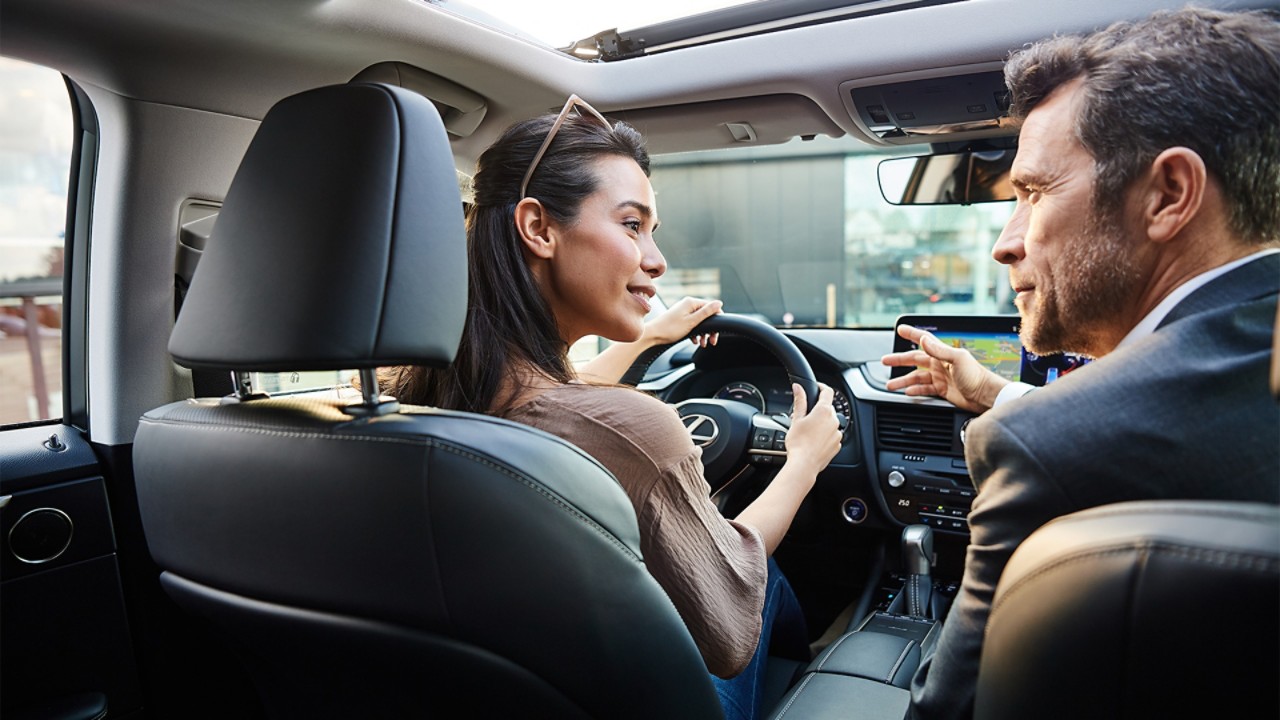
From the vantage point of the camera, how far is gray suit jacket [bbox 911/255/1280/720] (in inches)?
32.1

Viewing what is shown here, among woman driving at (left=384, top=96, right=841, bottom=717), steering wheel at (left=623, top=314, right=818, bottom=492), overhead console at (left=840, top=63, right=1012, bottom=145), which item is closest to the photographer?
woman driving at (left=384, top=96, right=841, bottom=717)

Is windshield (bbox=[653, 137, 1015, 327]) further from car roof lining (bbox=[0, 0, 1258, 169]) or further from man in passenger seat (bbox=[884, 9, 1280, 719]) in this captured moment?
man in passenger seat (bbox=[884, 9, 1280, 719])

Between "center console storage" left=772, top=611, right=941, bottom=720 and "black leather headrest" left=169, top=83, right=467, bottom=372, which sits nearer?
"black leather headrest" left=169, top=83, right=467, bottom=372

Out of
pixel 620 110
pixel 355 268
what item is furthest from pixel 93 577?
pixel 620 110

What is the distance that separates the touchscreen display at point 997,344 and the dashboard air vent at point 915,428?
252 millimetres

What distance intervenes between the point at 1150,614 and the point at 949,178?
2.21m

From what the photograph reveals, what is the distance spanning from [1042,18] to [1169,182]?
0.95 metres

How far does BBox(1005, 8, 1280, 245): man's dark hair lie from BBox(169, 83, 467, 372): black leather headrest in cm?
99

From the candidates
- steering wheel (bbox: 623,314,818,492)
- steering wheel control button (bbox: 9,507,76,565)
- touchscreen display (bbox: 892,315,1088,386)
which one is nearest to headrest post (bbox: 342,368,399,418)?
steering wheel control button (bbox: 9,507,76,565)

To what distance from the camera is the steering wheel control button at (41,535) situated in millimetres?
1770

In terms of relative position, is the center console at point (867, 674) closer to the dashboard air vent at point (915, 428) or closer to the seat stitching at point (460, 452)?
the dashboard air vent at point (915, 428)

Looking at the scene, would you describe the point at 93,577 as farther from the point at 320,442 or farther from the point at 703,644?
the point at 703,644

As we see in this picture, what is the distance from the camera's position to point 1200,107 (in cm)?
111

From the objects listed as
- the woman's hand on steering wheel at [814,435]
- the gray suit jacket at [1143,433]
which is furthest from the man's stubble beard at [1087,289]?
the woman's hand on steering wheel at [814,435]
